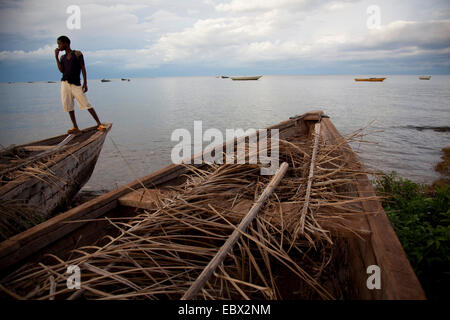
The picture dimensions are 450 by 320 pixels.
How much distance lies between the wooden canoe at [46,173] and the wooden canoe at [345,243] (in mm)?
1493

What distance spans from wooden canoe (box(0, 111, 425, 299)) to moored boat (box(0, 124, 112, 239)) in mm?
1212

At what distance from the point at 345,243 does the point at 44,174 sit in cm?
358

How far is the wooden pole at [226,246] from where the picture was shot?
0.99 meters

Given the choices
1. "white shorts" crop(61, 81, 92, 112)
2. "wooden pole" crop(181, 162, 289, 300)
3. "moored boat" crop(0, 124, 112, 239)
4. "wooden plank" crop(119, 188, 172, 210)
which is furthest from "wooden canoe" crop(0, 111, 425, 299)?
"white shorts" crop(61, 81, 92, 112)

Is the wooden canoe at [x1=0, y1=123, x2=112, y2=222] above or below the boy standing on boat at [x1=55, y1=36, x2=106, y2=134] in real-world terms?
below

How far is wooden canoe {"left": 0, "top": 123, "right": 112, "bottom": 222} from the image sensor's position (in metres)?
2.92

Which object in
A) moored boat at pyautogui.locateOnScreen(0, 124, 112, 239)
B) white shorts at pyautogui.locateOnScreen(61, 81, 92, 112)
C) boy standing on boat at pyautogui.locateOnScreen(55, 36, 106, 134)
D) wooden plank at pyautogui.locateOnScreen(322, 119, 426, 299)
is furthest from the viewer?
white shorts at pyautogui.locateOnScreen(61, 81, 92, 112)

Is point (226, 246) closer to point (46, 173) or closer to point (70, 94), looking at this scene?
point (46, 173)

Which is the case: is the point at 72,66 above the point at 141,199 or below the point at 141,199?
above

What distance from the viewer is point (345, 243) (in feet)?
4.85

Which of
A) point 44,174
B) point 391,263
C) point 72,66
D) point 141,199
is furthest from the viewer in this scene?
point 72,66

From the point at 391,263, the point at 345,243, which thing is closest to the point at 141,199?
the point at 345,243

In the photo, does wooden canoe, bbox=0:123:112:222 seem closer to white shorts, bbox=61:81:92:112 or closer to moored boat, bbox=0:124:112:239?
moored boat, bbox=0:124:112:239
